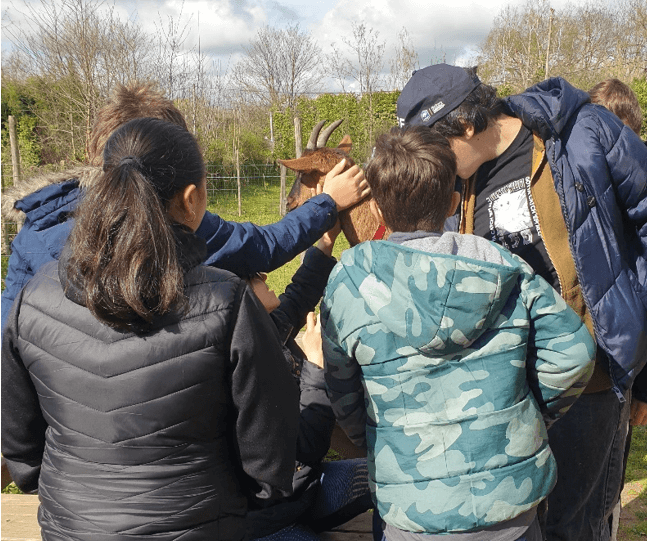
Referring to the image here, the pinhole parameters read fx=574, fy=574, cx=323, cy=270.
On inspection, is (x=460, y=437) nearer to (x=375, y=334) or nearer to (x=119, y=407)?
(x=375, y=334)

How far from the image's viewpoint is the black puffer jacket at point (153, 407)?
4.53 feet

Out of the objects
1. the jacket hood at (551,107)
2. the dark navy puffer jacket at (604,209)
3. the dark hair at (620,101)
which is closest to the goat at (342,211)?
the jacket hood at (551,107)

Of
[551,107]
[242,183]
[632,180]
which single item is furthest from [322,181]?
[242,183]

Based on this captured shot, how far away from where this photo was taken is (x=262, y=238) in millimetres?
2090

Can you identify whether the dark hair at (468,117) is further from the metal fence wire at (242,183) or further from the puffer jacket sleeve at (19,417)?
the metal fence wire at (242,183)

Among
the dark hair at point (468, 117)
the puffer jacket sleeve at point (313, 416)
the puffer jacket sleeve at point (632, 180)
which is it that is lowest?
the puffer jacket sleeve at point (313, 416)

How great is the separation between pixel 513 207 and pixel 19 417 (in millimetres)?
1761

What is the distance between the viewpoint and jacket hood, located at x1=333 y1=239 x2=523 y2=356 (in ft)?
4.73

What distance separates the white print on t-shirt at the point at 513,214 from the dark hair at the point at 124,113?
119 centimetres

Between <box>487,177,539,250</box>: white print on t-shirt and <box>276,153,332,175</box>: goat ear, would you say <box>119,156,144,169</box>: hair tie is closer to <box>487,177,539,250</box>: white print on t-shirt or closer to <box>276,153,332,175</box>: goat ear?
<box>487,177,539,250</box>: white print on t-shirt

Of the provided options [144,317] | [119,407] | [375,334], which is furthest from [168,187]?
[375,334]

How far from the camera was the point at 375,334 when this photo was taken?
154cm

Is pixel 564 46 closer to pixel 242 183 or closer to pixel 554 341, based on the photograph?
pixel 242 183

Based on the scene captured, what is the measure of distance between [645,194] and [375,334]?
1.11m
